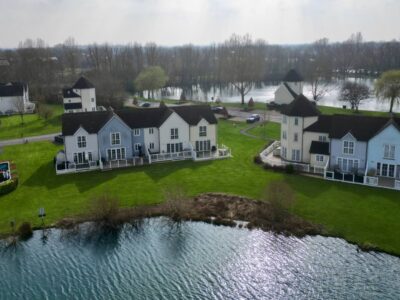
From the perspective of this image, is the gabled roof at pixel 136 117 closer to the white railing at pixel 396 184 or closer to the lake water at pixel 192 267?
the lake water at pixel 192 267

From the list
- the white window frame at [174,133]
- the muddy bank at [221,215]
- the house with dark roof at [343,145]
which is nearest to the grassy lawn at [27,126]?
the white window frame at [174,133]

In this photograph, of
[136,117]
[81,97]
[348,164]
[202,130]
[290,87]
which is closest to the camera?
[348,164]

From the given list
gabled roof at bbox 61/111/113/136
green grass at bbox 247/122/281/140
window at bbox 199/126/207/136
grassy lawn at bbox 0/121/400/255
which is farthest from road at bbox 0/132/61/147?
green grass at bbox 247/122/281/140

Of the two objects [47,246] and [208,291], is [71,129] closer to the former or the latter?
[47,246]

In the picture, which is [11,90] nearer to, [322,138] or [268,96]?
[322,138]

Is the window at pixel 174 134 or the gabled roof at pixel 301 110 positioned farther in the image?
the window at pixel 174 134

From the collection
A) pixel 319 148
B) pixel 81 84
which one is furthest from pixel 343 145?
pixel 81 84

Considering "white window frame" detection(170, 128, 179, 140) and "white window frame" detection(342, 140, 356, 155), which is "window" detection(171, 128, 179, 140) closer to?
"white window frame" detection(170, 128, 179, 140)
